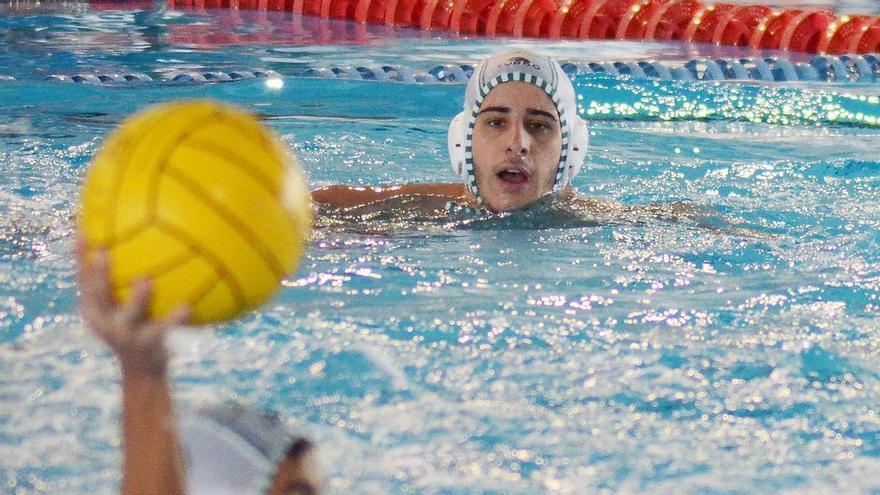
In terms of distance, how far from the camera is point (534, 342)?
319 cm

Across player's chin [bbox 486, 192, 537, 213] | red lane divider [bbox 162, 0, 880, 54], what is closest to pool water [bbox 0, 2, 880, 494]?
player's chin [bbox 486, 192, 537, 213]

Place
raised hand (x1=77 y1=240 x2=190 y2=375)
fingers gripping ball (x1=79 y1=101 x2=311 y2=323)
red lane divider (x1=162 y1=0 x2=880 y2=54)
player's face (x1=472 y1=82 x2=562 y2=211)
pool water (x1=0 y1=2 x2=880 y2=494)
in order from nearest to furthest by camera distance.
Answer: raised hand (x1=77 y1=240 x2=190 y2=375), fingers gripping ball (x1=79 y1=101 x2=311 y2=323), pool water (x1=0 y1=2 x2=880 y2=494), player's face (x1=472 y1=82 x2=562 y2=211), red lane divider (x1=162 y1=0 x2=880 y2=54)

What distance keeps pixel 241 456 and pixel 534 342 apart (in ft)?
5.61

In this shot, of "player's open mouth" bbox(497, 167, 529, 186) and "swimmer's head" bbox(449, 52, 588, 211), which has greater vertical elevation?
"swimmer's head" bbox(449, 52, 588, 211)

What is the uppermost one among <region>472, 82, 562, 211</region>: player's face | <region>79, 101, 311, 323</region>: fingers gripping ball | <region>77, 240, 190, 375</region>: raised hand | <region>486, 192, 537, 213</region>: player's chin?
<region>79, 101, 311, 323</region>: fingers gripping ball

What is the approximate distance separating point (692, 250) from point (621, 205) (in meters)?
0.65

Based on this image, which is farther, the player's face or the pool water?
the player's face

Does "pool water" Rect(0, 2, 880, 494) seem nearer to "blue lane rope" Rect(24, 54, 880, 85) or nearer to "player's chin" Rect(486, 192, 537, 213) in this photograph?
"player's chin" Rect(486, 192, 537, 213)

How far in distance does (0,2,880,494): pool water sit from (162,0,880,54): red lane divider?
2874 mm

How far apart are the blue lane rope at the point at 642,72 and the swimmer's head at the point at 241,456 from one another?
234 inches

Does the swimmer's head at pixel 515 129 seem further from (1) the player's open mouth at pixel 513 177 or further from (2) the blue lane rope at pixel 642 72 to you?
(2) the blue lane rope at pixel 642 72

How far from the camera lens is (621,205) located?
15.5 feet

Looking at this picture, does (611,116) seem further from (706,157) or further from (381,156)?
(381,156)

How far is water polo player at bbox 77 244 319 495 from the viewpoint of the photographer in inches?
53.3
